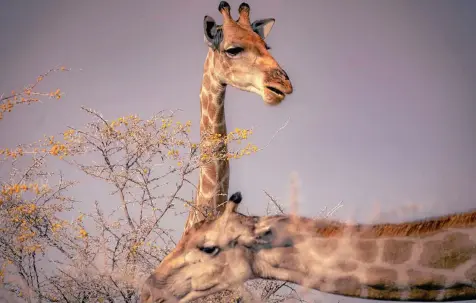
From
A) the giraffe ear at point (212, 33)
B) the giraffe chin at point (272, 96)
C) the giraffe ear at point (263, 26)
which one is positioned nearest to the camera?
the giraffe chin at point (272, 96)

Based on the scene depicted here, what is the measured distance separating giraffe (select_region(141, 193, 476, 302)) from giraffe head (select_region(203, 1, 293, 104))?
3649 millimetres

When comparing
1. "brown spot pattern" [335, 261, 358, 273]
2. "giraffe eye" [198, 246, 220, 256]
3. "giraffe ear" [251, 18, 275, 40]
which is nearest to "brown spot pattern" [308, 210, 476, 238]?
"brown spot pattern" [335, 261, 358, 273]

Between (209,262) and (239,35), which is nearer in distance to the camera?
(209,262)

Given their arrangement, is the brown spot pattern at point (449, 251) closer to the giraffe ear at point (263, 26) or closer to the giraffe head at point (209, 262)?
the giraffe head at point (209, 262)

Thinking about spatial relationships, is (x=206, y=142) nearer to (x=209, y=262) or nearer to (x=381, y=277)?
(x=209, y=262)

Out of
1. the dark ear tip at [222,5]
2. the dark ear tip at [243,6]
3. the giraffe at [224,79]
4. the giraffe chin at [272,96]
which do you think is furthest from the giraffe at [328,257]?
the dark ear tip at [243,6]

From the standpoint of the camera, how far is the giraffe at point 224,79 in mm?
7398

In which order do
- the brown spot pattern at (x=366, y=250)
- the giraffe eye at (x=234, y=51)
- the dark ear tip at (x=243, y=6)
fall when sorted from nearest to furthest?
the brown spot pattern at (x=366, y=250)
the giraffe eye at (x=234, y=51)
the dark ear tip at (x=243, y=6)

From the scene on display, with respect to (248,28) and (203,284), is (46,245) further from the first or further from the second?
(248,28)

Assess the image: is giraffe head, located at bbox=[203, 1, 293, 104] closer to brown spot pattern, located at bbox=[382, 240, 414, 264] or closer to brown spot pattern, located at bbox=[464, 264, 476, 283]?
brown spot pattern, located at bbox=[382, 240, 414, 264]

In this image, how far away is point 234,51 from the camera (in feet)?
26.6

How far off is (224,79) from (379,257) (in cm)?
531

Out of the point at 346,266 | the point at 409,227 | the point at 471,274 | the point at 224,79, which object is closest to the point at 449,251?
the point at 471,274

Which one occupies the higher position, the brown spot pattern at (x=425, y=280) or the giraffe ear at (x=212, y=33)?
the giraffe ear at (x=212, y=33)
